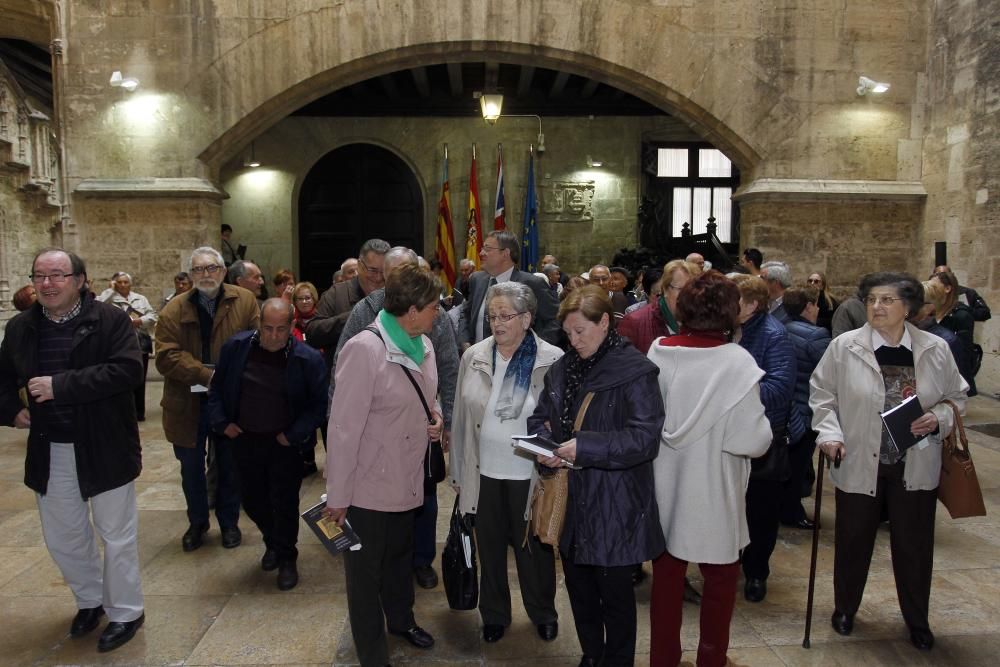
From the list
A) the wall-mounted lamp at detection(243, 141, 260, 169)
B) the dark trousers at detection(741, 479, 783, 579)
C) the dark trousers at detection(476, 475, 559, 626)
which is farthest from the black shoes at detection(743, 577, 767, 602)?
the wall-mounted lamp at detection(243, 141, 260, 169)

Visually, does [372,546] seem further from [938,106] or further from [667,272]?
[938,106]

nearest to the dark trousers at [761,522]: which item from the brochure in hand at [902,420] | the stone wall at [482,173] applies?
the brochure in hand at [902,420]

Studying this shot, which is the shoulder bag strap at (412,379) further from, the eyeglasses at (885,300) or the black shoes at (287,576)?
the eyeglasses at (885,300)

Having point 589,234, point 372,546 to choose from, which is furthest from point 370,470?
point 589,234

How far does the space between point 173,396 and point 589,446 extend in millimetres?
2715

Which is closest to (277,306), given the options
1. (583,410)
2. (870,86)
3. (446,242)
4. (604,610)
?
(583,410)

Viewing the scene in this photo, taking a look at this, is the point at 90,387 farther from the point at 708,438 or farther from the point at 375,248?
the point at 708,438

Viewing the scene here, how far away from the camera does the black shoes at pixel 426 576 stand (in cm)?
362

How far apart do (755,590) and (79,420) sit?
307 cm

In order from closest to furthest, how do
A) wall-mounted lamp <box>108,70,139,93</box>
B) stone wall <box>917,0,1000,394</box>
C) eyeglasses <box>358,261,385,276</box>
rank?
eyeglasses <box>358,261,385,276</box>, stone wall <box>917,0,1000,394</box>, wall-mounted lamp <box>108,70,139,93</box>

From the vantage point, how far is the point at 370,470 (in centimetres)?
267

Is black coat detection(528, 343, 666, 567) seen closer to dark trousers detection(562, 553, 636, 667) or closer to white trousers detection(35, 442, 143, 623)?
dark trousers detection(562, 553, 636, 667)

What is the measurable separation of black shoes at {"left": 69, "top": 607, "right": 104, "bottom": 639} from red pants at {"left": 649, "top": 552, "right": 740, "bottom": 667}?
2360 millimetres

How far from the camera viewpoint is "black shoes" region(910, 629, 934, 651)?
9.82 feet
